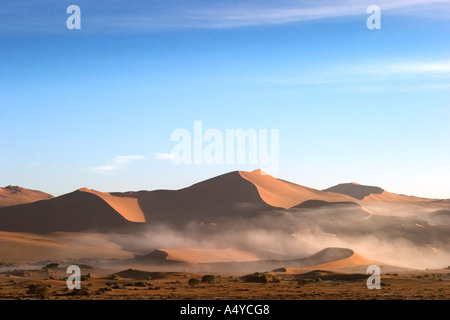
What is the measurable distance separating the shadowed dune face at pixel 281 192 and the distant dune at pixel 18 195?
7498cm

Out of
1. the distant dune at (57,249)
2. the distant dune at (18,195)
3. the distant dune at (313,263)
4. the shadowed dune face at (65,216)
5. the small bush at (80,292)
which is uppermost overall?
the distant dune at (18,195)

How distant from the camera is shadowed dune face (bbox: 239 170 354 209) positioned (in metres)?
114

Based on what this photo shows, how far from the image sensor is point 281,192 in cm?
12231

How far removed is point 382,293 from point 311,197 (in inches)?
3585

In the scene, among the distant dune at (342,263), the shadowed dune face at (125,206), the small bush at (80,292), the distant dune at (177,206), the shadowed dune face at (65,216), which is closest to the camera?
the small bush at (80,292)

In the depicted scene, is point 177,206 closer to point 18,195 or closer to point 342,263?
Result: point 342,263

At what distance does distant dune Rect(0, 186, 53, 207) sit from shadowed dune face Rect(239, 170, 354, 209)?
7498 centimetres

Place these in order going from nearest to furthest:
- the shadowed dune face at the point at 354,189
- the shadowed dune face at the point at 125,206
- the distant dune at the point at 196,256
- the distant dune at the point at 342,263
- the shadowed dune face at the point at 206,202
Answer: the distant dune at the point at 342,263 < the distant dune at the point at 196,256 < the shadowed dune face at the point at 125,206 < the shadowed dune face at the point at 206,202 < the shadowed dune face at the point at 354,189

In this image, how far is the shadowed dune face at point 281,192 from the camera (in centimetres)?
11438

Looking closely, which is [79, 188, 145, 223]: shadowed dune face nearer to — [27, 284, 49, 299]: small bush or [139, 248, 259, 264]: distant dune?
[139, 248, 259, 264]: distant dune

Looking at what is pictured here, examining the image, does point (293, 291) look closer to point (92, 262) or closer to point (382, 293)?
point (382, 293)

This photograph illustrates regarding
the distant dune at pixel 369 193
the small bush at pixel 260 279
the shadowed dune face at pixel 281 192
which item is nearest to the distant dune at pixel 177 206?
the shadowed dune face at pixel 281 192

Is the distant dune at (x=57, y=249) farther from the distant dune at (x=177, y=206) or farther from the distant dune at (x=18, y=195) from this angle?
the distant dune at (x=18, y=195)
